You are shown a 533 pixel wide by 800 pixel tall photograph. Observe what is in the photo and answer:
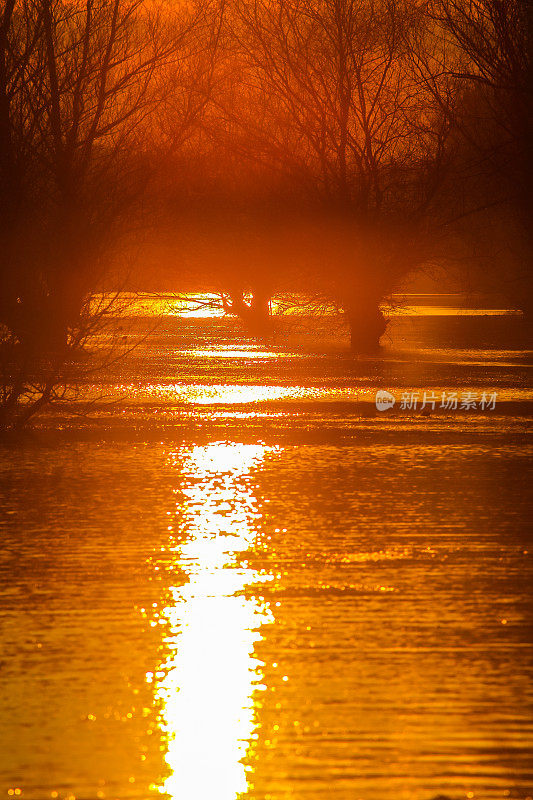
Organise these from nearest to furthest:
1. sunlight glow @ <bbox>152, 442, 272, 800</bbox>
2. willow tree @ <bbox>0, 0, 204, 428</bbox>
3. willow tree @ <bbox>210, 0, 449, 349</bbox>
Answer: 1. sunlight glow @ <bbox>152, 442, 272, 800</bbox>
2. willow tree @ <bbox>0, 0, 204, 428</bbox>
3. willow tree @ <bbox>210, 0, 449, 349</bbox>

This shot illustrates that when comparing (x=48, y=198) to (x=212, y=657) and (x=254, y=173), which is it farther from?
(x=254, y=173)

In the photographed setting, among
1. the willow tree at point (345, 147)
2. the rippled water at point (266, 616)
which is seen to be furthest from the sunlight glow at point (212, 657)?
the willow tree at point (345, 147)

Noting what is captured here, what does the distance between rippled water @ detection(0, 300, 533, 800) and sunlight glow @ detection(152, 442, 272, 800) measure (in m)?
0.02

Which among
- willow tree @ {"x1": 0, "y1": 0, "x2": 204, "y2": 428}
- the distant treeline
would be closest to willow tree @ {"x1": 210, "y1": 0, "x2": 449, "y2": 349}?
the distant treeline

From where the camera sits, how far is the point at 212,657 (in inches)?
283

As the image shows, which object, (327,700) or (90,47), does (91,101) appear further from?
(327,700)

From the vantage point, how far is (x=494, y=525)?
11242mm

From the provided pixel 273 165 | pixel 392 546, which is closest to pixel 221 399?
pixel 392 546

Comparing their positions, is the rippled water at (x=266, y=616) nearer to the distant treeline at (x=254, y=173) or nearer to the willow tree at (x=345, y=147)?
the distant treeline at (x=254, y=173)

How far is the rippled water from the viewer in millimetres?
5531

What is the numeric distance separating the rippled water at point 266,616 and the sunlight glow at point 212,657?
0.02 m

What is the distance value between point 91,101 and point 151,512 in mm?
8191

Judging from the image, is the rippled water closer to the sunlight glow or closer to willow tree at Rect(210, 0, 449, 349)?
the sunlight glow

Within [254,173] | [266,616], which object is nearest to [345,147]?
[254,173]
